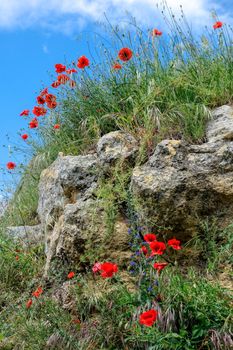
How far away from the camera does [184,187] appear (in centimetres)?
446

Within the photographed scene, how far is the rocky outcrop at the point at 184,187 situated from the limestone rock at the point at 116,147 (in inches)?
13.2

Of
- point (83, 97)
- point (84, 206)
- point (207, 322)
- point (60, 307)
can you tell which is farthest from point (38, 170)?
point (207, 322)

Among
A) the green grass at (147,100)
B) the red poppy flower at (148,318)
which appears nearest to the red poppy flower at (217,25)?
the green grass at (147,100)

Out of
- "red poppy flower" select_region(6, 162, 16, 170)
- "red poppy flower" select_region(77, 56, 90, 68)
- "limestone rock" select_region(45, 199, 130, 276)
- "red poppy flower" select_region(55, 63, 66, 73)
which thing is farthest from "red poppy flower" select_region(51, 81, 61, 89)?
"limestone rock" select_region(45, 199, 130, 276)

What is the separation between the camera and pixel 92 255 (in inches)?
Result: 174

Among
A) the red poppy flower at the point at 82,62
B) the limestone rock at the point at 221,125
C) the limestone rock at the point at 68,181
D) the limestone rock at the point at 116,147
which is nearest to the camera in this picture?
the limestone rock at the point at 221,125

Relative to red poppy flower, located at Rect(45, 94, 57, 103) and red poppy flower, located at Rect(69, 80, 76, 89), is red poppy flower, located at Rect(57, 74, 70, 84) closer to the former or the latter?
red poppy flower, located at Rect(69, 80, 76, 89)

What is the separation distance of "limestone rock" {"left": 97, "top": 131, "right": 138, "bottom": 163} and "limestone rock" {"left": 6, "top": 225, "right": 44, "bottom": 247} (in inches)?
61.5

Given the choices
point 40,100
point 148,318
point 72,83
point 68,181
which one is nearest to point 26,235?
point 68,181

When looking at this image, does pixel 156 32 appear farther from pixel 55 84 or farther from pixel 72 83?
pixel 55 84

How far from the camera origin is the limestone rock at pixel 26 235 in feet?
20.2

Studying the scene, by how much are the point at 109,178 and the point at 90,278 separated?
939 millimetres

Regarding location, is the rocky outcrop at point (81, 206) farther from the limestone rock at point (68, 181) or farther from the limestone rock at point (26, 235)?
the limestone rock at point (26, 235)

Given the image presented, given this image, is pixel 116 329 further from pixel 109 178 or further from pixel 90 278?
pixel 109 178
